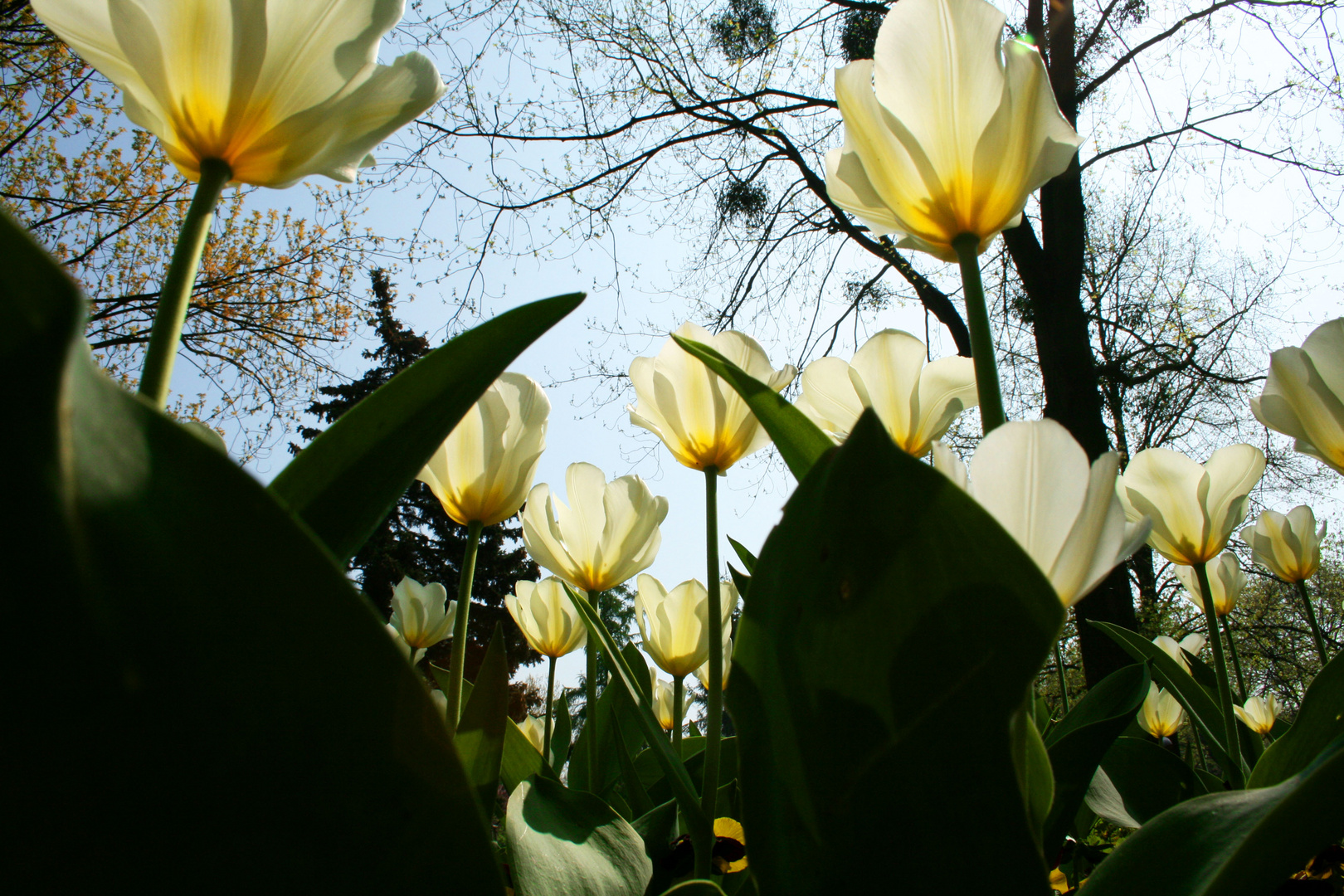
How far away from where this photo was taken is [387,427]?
0.48m

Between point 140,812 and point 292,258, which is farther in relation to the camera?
point 292,258

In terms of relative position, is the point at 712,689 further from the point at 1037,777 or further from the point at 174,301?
the point at 174,301

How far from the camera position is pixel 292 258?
9.63 m

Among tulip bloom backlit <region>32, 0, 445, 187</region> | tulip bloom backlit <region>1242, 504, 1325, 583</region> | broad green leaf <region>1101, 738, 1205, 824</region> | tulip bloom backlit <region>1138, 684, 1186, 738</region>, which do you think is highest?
tulip bloom backlit <region>32, 0, 445, 187</region>

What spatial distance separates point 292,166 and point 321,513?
306mm

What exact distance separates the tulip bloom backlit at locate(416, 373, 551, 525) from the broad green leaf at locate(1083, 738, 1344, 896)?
771 mm

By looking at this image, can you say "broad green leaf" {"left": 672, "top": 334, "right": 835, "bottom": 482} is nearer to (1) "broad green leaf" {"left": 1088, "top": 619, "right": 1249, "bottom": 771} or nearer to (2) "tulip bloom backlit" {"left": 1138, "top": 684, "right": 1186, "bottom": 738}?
(1) "broad green leaf" {"left": 1088, "top": 619, "right": 1249, "bottom": 771}

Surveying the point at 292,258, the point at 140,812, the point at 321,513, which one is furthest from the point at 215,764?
the point at 292,258

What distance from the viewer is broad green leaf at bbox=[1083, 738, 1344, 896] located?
36 cm

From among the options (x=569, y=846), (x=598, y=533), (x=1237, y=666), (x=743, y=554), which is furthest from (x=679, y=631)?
(x=1237, y=666)

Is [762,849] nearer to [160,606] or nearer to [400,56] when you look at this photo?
[160,606]

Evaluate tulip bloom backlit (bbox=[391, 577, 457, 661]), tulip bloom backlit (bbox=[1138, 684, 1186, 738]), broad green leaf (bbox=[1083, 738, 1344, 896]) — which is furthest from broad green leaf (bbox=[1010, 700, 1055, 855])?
tulip bloom backlit (bbox=[1138, 684, 1186, 738])

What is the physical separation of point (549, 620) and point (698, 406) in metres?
0.86

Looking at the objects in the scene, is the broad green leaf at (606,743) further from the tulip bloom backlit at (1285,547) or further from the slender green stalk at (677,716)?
the tulip bloom backlit at (1285,547)
